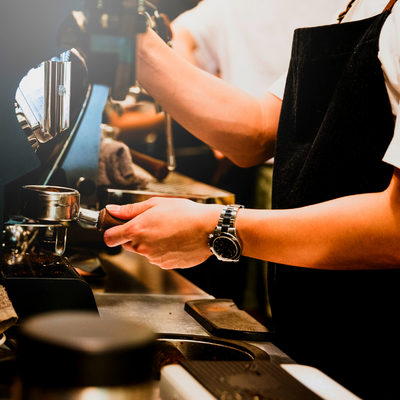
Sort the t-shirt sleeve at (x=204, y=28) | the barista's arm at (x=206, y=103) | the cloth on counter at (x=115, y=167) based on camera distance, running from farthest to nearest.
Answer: the t-shirt sleeve at (x=204, y=28) → the cloth on counter at (x=115, y=167) → the barista's arm at (x=206, y=103)

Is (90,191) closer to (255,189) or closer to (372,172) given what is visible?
(372,172)

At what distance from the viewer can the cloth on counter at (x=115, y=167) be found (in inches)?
51.1

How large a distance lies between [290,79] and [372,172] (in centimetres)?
31

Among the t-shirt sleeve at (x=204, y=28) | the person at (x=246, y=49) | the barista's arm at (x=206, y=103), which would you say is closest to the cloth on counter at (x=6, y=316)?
the barista's arm at (x=206, y=103)

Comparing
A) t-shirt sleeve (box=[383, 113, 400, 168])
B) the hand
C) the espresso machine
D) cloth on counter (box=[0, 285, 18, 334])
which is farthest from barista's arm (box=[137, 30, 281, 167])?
cloth on counter (box=[0, 285, 18, 334])

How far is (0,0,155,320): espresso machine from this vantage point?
0.49m

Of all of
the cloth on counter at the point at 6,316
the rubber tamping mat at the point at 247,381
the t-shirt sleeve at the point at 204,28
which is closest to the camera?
the rubber tamping mat at the point at 247,381

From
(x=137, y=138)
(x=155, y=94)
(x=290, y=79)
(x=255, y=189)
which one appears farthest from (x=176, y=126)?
(x=290, y=79)

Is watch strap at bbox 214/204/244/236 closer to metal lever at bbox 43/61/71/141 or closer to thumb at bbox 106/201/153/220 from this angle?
thumb at bbox 106/201/153/220

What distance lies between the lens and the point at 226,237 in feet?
2.53

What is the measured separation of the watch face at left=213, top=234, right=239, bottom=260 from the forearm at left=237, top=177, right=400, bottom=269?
0.8 inches

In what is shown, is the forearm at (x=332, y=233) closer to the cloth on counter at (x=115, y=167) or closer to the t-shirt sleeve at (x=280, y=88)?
the t-shirt sleeve at (x=280, y=88)

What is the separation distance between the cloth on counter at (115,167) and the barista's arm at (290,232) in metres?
0.47

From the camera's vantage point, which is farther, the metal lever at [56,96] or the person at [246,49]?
the person at [246,49]
